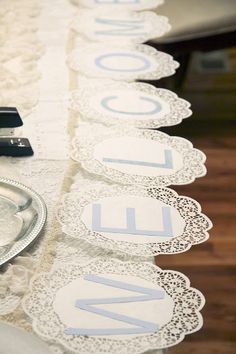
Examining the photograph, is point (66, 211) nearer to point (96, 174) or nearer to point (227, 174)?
point (96, 174)

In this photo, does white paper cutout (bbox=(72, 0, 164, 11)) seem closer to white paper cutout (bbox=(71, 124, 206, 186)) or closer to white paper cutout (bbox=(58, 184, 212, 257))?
white paper cutout (bbox=(71, 124, 206, 186))

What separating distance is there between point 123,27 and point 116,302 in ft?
3.36

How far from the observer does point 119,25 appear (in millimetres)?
1781

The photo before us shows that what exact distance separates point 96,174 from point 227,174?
42 centimetres

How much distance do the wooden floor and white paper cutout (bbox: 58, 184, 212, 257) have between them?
2cm

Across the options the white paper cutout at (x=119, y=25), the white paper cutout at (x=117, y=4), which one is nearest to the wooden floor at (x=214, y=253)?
the white paper cutout at (x=119, y=25)

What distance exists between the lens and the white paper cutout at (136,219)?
3.30ft

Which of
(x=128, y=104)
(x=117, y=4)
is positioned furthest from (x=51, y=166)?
(x=117, y=4)

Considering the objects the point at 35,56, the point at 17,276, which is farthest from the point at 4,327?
the point at 35,56

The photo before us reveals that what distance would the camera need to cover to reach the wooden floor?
1.00 m

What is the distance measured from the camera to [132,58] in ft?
5.28

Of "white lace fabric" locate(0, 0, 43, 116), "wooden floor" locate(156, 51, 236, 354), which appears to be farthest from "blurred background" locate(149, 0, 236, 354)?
"white lace fabric" locate(0, 0, 43, 116)

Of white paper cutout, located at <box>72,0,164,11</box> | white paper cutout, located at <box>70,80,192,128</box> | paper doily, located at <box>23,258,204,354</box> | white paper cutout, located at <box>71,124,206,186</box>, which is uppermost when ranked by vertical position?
white paper cutout, located at <box>72,0,164,11</box>

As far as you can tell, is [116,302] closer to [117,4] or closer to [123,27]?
[123,27]
